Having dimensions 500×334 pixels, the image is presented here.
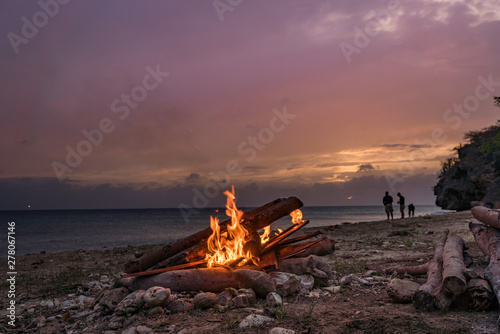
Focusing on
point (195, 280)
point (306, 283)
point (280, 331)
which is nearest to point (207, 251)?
point (195, 280)

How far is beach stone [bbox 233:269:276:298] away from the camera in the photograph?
18.1 feet

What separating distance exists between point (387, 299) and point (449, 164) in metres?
58.3

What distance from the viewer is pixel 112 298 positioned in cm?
543

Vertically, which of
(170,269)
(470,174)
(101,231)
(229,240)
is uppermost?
(470,174)

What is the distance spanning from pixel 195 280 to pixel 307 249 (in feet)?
9.93

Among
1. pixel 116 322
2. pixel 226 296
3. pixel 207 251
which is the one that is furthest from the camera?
pixel 207 251

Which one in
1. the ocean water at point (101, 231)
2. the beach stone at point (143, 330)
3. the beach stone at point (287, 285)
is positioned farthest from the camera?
the ocean water at point (101, 231)

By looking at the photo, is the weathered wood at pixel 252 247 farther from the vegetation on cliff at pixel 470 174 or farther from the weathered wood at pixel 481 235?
the vegetation on cliff at pixel 470 174

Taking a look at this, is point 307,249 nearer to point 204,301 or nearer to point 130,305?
point 204,301

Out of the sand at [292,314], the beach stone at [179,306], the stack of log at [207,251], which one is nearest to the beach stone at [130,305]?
the sand at [292,314]

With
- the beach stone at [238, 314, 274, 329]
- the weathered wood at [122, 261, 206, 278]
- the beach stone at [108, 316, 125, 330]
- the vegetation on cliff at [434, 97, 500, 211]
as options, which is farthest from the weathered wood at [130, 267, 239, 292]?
the vegetation on cliff at [434, 97, 500, 211]

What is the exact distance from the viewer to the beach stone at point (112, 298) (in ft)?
17.5

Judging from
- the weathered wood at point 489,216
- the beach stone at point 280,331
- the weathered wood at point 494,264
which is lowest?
the beach stone at point 280,331

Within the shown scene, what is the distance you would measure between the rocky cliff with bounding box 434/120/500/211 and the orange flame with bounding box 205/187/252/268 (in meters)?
44.0
